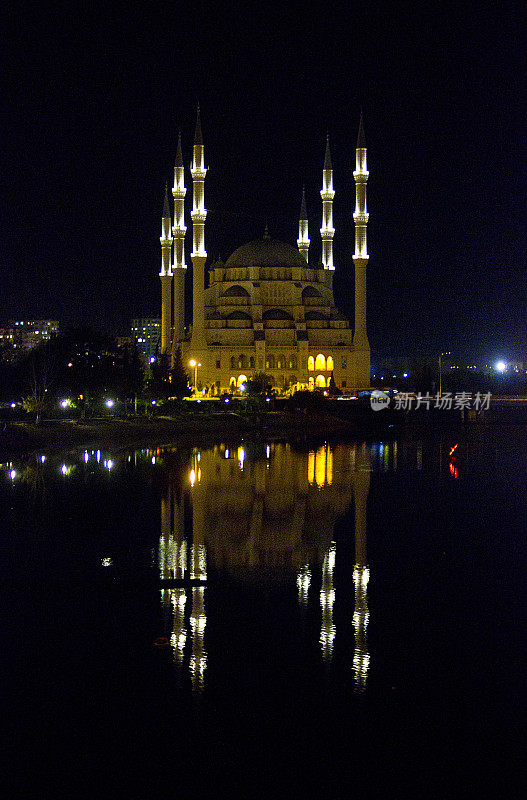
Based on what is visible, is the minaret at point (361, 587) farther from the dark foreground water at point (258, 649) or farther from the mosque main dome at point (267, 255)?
the mosque main dome at point (267, 255)

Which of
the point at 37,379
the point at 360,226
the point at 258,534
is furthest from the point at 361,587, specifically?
the point at 360,226

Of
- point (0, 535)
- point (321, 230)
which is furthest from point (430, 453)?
point (321, 230)

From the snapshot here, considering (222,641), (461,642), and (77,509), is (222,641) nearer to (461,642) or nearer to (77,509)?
(461,642)

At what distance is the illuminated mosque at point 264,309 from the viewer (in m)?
60.7

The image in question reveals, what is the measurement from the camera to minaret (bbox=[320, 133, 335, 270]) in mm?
67125

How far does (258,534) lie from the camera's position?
746 inches

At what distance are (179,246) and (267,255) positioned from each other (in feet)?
21.7

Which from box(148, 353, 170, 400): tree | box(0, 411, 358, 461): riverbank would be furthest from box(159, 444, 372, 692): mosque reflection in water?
box(148, 353, 170, 400): tree

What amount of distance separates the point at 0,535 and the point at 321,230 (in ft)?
177

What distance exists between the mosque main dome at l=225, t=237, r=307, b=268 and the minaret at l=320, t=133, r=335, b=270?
215cm

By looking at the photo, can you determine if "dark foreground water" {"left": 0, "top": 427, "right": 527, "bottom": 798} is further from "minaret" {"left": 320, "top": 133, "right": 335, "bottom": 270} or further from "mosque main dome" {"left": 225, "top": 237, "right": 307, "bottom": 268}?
"minaret" {"left": 320, "top": 133, "right": 335, "bottom": 270}

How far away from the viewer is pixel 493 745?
933cm

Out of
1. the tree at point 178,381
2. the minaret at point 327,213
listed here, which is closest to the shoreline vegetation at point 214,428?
the tree at point 178,381

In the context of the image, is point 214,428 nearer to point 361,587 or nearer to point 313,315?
point 313,315
